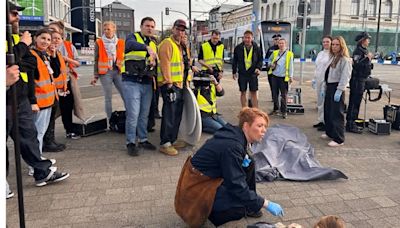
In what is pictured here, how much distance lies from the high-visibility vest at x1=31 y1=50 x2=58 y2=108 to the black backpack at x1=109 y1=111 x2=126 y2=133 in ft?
6.63

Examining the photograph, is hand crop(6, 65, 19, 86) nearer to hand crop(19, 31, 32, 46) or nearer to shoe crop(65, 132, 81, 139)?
hand crop(19, 31, 32, 46)

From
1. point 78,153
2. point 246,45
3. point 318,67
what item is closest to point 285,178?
point 78,153

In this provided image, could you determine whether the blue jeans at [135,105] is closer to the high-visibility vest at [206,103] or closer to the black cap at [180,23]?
the black cap at [180,23]

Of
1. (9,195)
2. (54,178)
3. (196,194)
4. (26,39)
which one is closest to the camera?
(196,194)

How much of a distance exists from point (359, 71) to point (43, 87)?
5.17 metres

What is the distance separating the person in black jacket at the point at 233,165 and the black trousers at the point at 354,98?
4354 millimetres

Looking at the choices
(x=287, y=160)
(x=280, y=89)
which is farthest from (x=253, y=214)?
(x=280, y=89)

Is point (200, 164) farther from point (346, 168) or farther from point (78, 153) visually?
point (78, 153)

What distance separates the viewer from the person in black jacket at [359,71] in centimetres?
653

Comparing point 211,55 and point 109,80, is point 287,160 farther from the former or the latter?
point 211,55

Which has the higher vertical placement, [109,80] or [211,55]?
[211,55]

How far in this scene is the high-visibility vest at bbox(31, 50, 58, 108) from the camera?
4.54 m

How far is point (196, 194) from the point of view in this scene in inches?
120

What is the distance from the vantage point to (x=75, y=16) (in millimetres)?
66188
